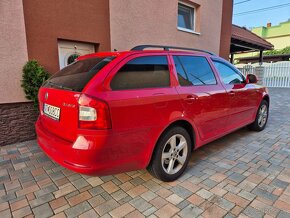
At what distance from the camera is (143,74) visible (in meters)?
2.26

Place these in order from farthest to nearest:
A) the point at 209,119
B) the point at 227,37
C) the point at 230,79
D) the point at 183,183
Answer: the point at 227,37 → the point at 230,79 → the point at 209,119 → the point at 183,183

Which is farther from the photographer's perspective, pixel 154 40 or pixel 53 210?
pixel 154 40

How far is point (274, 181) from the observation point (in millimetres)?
2580

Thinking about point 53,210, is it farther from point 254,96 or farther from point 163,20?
point 163,20

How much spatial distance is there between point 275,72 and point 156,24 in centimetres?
1319

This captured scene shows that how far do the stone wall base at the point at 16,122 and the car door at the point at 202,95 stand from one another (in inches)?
124

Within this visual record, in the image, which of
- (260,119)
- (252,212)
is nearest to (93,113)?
(252,212)

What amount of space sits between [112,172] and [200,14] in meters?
7.38

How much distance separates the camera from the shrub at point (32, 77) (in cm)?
386

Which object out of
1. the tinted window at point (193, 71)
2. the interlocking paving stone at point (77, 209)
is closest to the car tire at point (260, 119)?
the tinted window at point (193, 71)

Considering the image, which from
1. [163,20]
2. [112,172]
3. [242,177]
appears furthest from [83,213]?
[163,20]

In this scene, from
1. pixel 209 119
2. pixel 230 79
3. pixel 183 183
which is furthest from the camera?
pixel 230 79

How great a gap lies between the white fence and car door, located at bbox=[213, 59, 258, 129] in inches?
478

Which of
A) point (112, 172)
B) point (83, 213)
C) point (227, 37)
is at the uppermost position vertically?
point (227, 37)
